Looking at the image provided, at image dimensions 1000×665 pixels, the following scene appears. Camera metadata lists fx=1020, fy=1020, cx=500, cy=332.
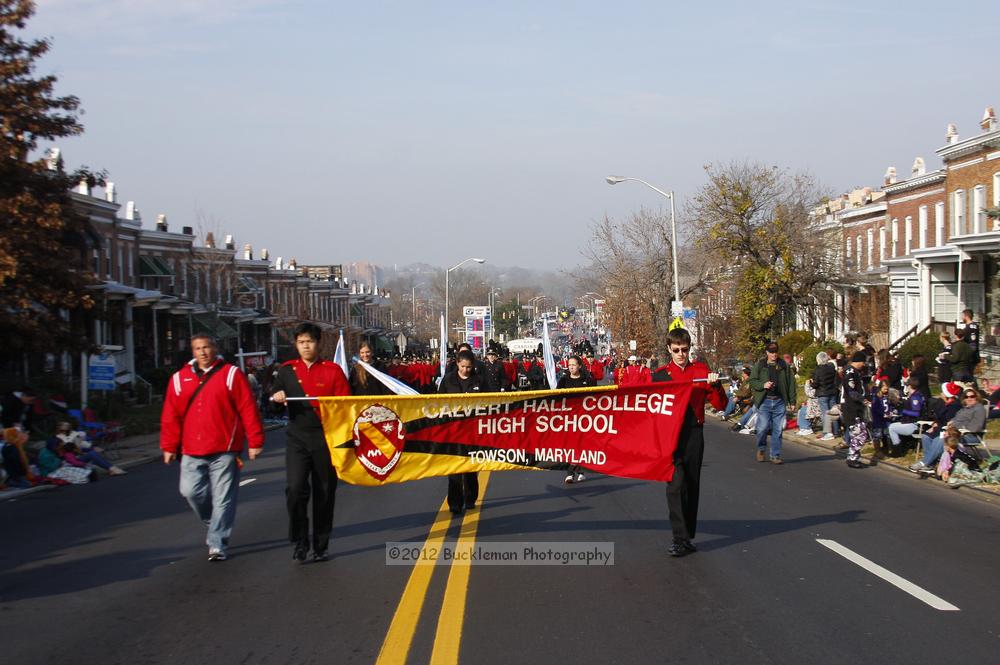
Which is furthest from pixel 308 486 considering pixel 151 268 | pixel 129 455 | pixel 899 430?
pixel 151 268

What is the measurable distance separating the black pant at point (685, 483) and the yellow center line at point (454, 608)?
1.78 m

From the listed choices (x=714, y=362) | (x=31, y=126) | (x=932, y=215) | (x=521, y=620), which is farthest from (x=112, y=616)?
(x=932, y=215)

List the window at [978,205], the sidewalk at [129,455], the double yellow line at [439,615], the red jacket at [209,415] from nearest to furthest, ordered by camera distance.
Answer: the double yellow line at [439,615]
the red jacket at [209,415]
the sidewalk at [129,455]
the window at [978,205]

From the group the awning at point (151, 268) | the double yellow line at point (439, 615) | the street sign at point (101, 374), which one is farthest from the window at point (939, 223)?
the double yellow line at point (439, 615)

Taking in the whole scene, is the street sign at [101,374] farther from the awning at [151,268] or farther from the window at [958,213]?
the window at [958,213]

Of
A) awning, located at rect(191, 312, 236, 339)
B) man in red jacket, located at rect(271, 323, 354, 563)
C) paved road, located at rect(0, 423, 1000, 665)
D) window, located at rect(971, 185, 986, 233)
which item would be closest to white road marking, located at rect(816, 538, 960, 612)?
paved road, located at rect(0, 423, 1000, 665)

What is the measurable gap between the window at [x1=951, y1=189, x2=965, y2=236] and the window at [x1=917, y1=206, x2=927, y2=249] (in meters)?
4.14

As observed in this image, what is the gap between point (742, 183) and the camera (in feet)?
136

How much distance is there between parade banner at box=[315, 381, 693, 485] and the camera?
8.77 meters

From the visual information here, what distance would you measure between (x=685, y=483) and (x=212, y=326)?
41.7 metres

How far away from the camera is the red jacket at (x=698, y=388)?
8.80 m

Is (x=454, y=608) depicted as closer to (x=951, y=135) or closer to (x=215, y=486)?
(x=215, y=486)

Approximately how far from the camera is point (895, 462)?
16328mm

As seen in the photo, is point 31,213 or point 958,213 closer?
point 31,213
